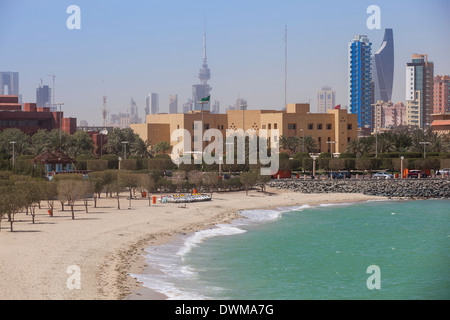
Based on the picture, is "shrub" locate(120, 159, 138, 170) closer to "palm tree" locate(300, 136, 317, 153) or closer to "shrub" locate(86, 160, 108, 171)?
"shrub" locate(86, 160, 108, 171)

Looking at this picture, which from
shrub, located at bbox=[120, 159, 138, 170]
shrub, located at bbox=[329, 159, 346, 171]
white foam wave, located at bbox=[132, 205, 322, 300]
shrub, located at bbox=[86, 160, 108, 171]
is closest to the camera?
white foam wave, located at bbox=[132, 205, 322, 300]

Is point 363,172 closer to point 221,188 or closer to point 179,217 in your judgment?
point 221,188

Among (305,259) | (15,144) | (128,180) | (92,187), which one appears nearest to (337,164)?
(128,180)

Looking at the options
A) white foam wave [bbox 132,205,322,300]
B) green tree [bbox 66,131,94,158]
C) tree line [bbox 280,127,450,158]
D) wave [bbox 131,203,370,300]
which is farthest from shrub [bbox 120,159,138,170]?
tree line [bbox 280,127,450,158]

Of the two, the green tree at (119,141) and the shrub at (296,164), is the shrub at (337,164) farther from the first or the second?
the green tree at (119,141)

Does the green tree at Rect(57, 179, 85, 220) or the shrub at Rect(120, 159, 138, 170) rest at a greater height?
the shrub at Rect(120, 159, 138, 170)

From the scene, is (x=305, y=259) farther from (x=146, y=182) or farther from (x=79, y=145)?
(x=79, y=145)

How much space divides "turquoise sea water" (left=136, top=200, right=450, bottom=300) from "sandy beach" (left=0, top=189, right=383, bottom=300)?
1498 millimetres

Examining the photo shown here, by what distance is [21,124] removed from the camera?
124 metres

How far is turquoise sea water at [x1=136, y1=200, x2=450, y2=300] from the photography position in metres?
31.2

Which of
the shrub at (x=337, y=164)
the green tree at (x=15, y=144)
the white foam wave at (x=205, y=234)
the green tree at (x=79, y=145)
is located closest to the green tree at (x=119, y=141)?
the green tree at (x=79, y=145)

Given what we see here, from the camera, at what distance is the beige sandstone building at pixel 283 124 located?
115 meters

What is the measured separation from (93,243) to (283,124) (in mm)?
80605
